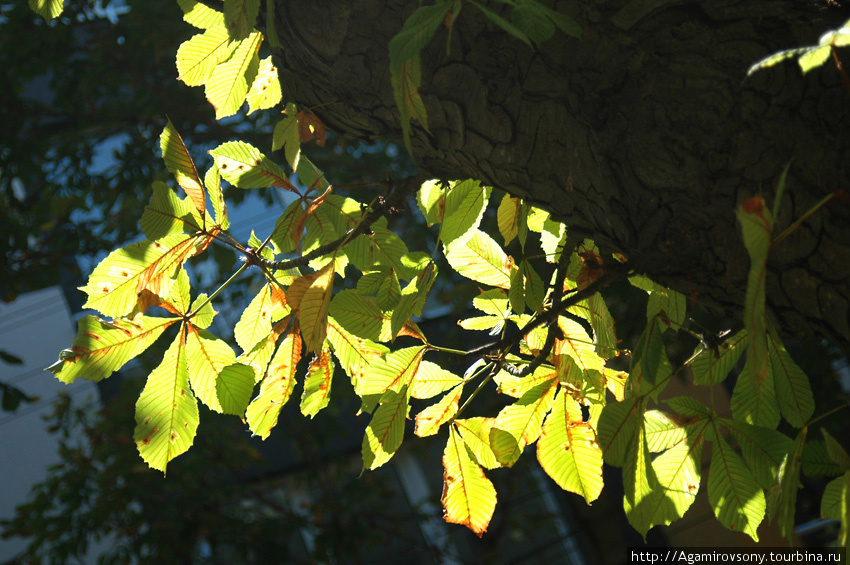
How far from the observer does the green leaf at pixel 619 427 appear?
61 centimetres

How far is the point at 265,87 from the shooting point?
833mm

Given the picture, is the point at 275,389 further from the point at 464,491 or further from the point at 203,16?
the point at 203,16

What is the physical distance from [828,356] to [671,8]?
2063 mm

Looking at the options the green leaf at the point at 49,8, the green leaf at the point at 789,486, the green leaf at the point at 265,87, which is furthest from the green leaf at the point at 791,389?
the green leaf at the point at 49,8

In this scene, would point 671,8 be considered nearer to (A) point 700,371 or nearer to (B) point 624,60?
(B) point 624,60

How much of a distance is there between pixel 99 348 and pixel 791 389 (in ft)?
2.17

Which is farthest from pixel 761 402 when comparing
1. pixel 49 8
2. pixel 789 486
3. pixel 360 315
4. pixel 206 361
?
pixel 49 8

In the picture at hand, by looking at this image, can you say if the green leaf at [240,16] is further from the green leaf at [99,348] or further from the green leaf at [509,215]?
the green leaf at [509,215]

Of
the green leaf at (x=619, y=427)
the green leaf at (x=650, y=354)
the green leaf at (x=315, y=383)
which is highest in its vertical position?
the green leaf at (x=315, y=383)

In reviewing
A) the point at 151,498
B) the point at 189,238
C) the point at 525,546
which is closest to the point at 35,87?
the point at 151,498

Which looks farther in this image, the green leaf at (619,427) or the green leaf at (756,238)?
the green leaf at (619,427)

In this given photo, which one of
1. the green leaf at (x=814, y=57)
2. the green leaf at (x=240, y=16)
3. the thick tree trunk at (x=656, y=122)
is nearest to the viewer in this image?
the green leaf at (x=814, y=57)

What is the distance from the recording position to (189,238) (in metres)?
0.66

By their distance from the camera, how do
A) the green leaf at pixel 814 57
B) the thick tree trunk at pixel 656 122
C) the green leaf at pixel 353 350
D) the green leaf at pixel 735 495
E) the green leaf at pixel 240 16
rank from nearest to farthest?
1. the green leaf at pixel 814 57
2. the thick tree trunk at pixel 656 122
3. the green leaf at pixel 240 16
4. the green leaf at pixel 735 495
5. the green leaf at pixel 353 350
